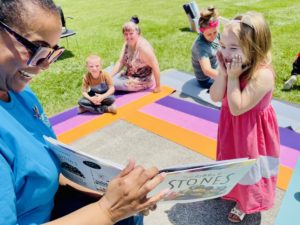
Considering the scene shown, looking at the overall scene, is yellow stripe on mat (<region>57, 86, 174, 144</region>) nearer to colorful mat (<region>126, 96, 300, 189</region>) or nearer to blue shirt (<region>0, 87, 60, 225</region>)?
colorful mat (<region>126, 96, 300, 189</region>)

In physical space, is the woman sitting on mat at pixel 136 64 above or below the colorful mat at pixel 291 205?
above

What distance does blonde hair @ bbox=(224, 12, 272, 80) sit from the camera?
2410 mm

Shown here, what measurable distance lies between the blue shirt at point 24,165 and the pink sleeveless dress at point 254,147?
1382 millimetres

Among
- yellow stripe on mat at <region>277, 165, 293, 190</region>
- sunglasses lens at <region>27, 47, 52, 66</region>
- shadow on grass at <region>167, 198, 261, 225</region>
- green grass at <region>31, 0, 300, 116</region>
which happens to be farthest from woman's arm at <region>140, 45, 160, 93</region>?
sunglasses lens at <region>27, 47, 52, 66</region>

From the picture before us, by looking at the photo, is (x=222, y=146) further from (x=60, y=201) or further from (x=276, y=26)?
(x=276, y=26)

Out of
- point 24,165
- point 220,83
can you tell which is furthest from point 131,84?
point 24,165

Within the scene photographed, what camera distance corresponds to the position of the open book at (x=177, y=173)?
169 cm

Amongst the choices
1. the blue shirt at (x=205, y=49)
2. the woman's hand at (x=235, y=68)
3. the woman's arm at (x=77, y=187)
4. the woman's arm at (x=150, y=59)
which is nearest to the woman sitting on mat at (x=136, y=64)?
the woman's arm at (x=150, y=59)

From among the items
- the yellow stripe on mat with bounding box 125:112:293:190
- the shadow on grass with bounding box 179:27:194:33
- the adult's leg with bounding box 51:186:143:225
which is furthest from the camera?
the shadow on grass with bounding box 179:27:194:33

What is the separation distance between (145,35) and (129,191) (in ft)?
26.8

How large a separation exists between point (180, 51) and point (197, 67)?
2.33 m

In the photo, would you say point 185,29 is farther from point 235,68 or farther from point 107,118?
point 235,68

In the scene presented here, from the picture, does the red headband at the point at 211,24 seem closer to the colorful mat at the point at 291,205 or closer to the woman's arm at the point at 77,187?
the colorful mat at the point at 291,205

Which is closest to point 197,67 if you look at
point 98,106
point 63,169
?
point 98,106
